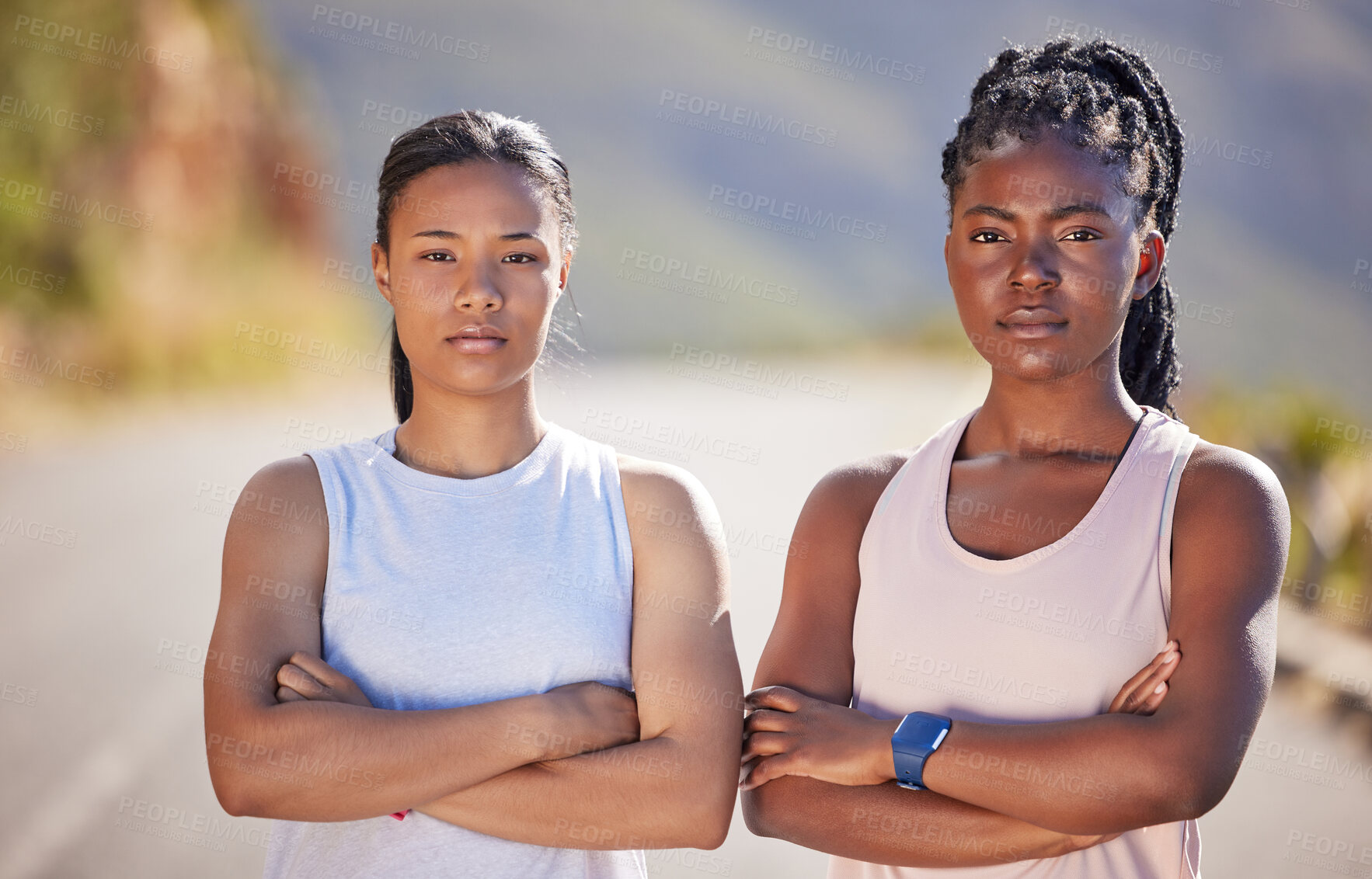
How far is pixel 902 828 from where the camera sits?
6.25 feet

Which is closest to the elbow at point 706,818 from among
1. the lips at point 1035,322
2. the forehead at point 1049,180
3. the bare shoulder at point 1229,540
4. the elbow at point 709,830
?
the elbow at point 709,830

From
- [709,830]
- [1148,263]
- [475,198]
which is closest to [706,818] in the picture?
[709,830]

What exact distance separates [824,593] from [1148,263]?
0.80 meters

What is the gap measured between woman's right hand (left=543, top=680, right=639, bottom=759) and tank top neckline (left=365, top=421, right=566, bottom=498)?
369 millimetres

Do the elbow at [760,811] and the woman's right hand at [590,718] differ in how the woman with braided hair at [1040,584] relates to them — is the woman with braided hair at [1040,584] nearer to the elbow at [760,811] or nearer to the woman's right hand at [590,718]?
the elbow at [760,811]

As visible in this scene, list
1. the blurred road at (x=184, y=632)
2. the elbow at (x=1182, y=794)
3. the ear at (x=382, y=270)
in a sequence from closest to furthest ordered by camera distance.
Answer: the elbow at (x=1182, y=794)
the ear at (x=382, y=270)
the blurred road at (x=184, y=632)

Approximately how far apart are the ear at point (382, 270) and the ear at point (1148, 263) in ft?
4.18

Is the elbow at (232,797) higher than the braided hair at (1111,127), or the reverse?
the braided hair at (1111,127)

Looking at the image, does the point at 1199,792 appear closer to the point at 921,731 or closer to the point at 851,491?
the point at 921,731

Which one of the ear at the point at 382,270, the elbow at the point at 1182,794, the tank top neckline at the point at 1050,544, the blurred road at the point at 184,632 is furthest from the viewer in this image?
the blurred road at the point at 184,632

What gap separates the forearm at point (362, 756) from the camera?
1.79 meters

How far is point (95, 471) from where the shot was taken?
36.2 ft

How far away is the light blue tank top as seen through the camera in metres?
1.87

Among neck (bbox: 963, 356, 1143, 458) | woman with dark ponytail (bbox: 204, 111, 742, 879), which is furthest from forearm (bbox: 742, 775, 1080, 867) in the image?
neck (bbox: 963, 356, 1143, 458)
